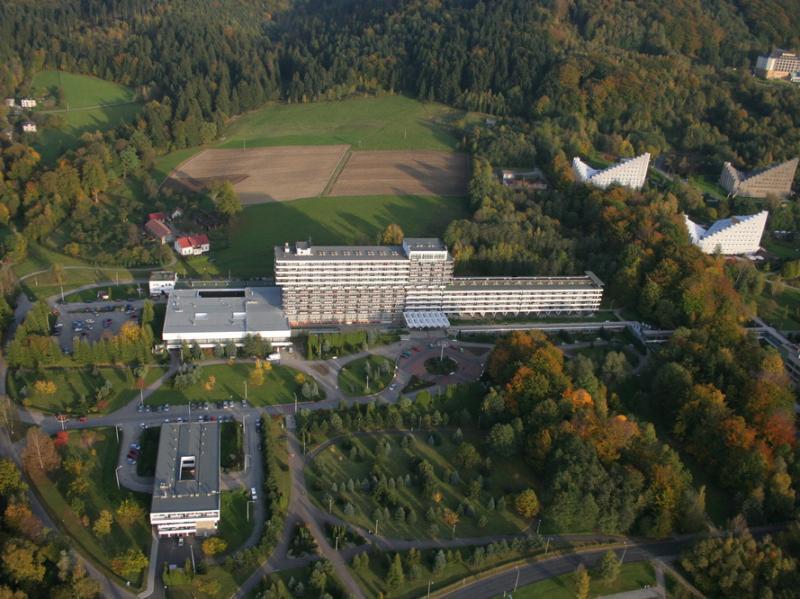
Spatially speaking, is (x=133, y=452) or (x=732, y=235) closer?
(x=133, y=452)

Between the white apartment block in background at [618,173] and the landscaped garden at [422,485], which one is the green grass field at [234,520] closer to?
the landscaped garden at [422,485]

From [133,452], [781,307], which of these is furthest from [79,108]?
[781,307]

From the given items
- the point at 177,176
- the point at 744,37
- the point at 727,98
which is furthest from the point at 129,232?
the point at 744,37

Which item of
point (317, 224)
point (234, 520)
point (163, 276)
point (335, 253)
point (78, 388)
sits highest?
point (335, 253)

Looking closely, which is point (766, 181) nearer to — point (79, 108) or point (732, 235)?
point (732, 235)

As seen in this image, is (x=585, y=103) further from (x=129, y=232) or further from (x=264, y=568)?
(x=264, y=568)

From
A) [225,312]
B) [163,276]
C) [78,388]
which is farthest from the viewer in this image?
[163,276]

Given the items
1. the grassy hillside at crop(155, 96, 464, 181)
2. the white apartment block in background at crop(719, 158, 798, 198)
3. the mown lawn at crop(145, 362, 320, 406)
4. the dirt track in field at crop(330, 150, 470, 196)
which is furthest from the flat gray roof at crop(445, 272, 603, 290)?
the grassy hillside at crop(155, 96, 464, 181)

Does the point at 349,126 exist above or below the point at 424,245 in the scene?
below
